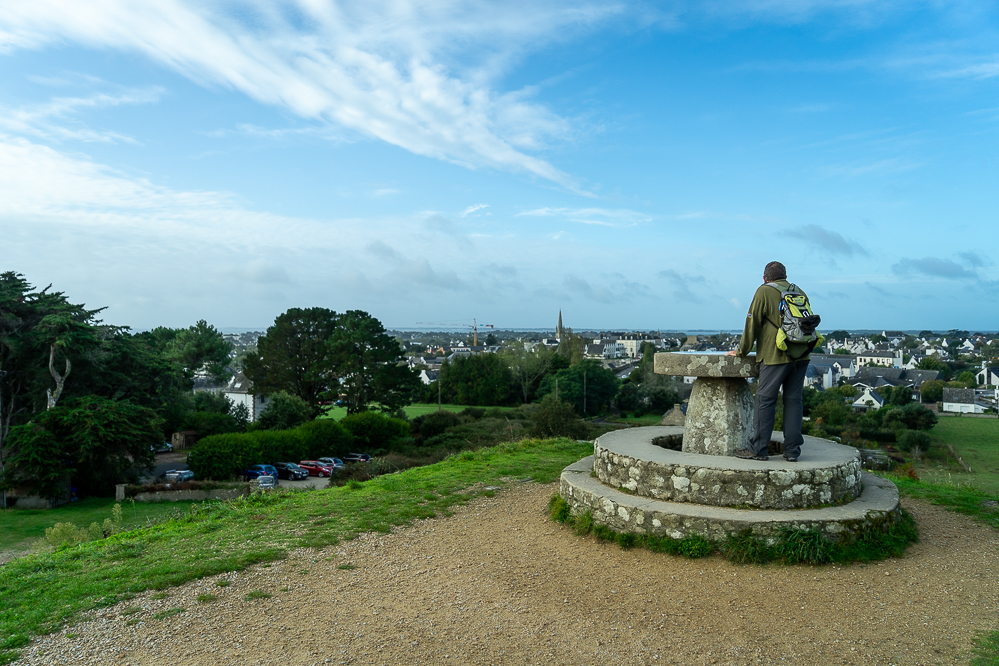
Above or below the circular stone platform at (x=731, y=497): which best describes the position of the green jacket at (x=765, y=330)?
above

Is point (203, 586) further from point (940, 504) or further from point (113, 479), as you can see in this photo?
point (113, 479)

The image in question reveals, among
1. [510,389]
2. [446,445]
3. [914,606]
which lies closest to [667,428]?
[914,606]

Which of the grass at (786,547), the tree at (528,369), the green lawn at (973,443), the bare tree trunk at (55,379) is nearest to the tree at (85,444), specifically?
the bare tree trunk at (55,379)

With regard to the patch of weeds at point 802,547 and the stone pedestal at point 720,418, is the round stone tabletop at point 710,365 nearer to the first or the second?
the stone pedestal at point 720,418

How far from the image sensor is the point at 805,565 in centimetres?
591

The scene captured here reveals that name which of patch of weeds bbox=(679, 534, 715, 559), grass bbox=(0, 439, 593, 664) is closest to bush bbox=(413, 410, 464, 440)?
grass bbox=(0, 439, 593, 664)

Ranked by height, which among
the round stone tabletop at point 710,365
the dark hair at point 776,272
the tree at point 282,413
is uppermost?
the dark hair at point 776,272

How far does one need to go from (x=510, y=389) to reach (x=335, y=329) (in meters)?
22.5

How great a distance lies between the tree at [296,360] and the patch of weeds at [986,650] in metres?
41.6

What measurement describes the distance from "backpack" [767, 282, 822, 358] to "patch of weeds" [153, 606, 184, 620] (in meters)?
6.83

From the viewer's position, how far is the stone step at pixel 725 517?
6.15 m

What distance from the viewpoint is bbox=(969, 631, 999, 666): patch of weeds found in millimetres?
4133

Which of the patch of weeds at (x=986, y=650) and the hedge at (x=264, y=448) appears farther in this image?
the hedge at (x=264, y=448)

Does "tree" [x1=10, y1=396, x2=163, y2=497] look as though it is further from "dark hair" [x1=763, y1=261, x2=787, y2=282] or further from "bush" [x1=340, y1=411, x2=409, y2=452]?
"dark hair" [x1=763, y1=261, x2=787, y2=282]
